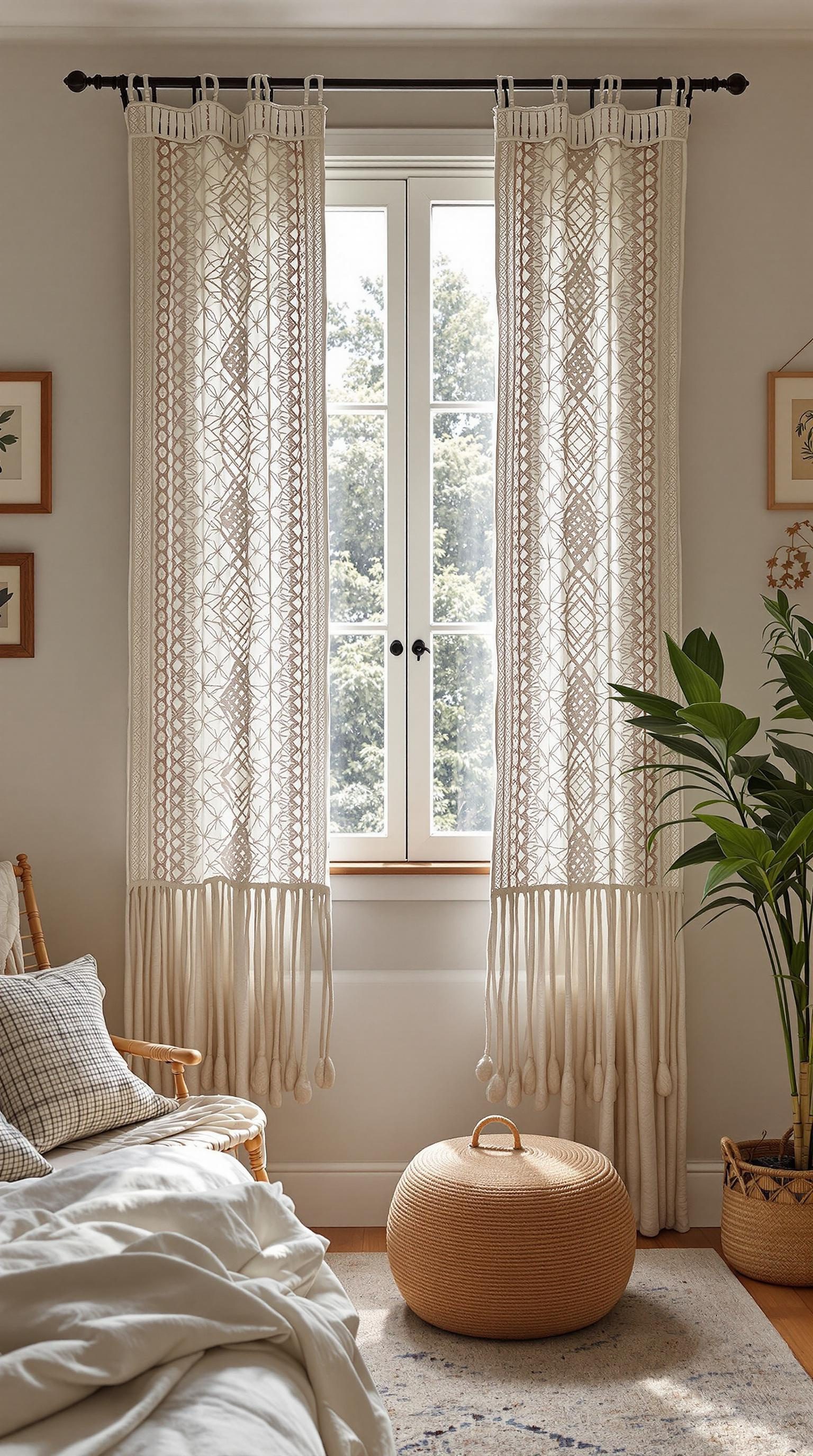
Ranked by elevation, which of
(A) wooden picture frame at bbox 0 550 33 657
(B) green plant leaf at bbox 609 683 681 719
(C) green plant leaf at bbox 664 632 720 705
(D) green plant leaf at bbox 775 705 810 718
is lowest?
(D) green plant leaf at bbox 775 705 810 718

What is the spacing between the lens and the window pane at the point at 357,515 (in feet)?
9.66

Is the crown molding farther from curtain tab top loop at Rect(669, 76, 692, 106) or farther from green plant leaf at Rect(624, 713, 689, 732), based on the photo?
green plant leaf at Rect(624, 713, 689, 732)

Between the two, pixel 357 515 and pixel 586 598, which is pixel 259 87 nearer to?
pixel 357 515

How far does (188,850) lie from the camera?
273 centimetres

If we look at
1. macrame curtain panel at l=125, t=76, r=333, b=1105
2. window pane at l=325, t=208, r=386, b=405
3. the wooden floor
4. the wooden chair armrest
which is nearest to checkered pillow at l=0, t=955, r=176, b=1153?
the wooden chair armrest

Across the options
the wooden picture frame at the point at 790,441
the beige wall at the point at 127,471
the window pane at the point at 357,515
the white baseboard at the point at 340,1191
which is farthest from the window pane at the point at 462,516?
the white baseboard at the point at 340,1191

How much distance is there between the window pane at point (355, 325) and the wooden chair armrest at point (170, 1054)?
1.70 metres

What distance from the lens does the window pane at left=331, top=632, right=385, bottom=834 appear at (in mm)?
2939

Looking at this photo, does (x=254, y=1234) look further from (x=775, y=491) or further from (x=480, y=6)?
(x=480, y=6)

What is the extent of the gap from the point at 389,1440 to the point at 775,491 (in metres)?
Answer: 2.34

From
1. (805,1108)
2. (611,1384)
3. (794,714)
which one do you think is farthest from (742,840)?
(611,1384)

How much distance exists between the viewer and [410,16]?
2.75 metres

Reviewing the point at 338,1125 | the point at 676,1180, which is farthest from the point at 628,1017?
the point at 338,1125

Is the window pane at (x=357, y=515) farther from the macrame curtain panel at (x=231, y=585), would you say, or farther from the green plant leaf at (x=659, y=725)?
the green plant leaf at (x=659, y=725)
